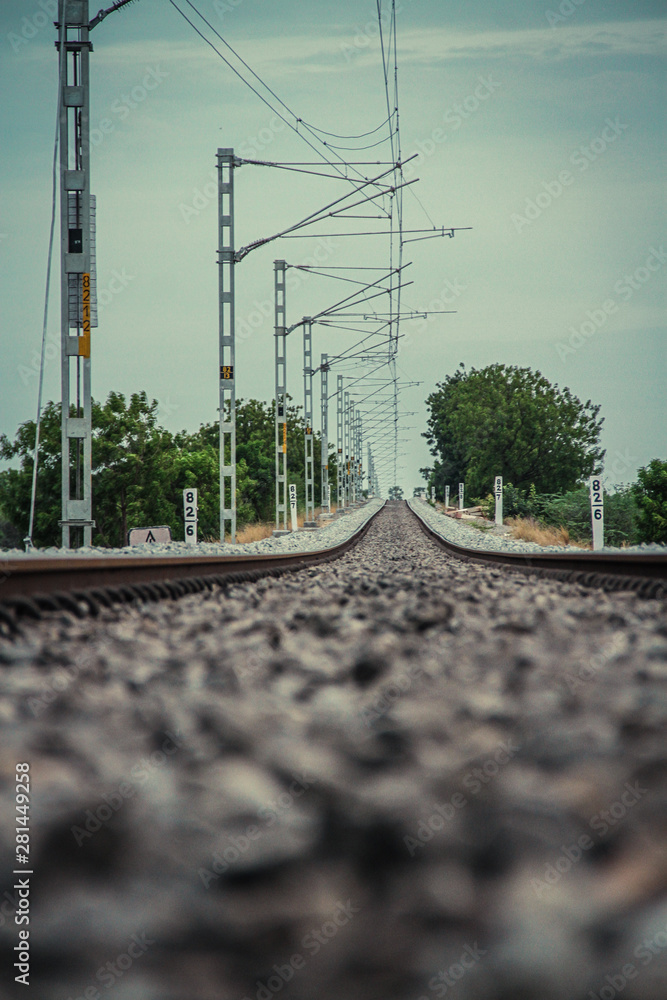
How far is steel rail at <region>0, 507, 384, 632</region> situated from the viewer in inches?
163

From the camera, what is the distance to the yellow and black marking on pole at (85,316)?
A: 12617 mm

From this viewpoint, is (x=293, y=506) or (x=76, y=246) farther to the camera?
(x=293, y=506)

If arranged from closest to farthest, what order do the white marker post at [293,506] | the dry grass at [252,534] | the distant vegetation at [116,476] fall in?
1. the dry grass at [252,534]
2. the white marker post at [293,506]
3. the distant vegetation at [116,476]

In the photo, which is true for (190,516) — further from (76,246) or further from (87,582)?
(87,582)

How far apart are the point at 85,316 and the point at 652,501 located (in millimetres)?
41317

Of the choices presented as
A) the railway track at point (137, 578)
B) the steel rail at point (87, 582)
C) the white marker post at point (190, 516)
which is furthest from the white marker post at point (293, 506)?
the steel rail at point (87, 582)

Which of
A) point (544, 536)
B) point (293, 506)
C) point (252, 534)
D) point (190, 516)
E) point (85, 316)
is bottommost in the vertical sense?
point (252, 534)

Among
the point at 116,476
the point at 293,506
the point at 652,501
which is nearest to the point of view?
the point at 293,506

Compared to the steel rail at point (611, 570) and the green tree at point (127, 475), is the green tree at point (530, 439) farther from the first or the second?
the steel rail at point (611, 570)

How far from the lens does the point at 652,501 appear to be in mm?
48500

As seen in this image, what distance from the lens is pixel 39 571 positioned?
4.53 meters

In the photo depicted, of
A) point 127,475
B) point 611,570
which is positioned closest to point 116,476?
point 127,475

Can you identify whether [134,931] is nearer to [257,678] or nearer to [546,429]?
[257,678]

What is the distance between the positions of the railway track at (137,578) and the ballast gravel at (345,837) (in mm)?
1784
